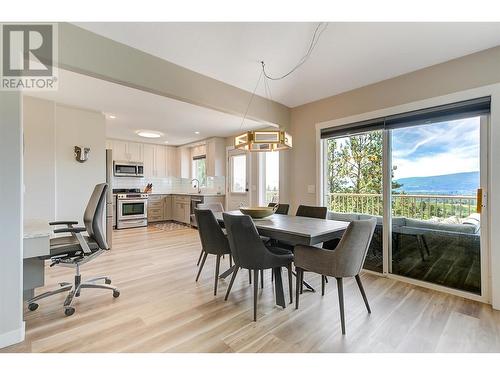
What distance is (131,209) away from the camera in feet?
19.6

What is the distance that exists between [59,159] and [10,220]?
2.85 m

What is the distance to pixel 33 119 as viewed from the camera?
3604 millimetres

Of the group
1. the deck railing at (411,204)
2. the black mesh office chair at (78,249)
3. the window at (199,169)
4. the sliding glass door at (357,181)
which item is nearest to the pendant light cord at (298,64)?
the sliding glass door at (357,181)

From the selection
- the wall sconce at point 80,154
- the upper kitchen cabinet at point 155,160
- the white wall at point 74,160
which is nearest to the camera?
the white wall at point 74,160

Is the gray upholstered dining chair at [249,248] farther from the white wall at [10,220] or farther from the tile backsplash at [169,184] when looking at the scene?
the tile backsplash at [169,184]

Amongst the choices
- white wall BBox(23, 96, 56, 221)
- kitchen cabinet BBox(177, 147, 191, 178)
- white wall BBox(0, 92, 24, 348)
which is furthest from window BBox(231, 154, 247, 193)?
white wall BBox(0, 92, 24, 348)

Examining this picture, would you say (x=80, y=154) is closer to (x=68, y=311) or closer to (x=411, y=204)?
(x=68, y=311)

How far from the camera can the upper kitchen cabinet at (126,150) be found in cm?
616

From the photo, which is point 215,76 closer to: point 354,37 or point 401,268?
point 354,37

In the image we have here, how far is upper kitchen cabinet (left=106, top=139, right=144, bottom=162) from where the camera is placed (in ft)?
20.2

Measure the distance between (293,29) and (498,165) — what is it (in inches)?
87.9

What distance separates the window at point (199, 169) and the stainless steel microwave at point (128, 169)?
4.90 ft

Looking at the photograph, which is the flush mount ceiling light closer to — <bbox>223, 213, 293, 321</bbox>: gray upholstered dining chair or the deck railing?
<bbox>223, 213, 293, 321</bbox>: gray upholstered dining chair

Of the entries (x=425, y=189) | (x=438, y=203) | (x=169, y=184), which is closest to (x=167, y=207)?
(x=169, y=184)
